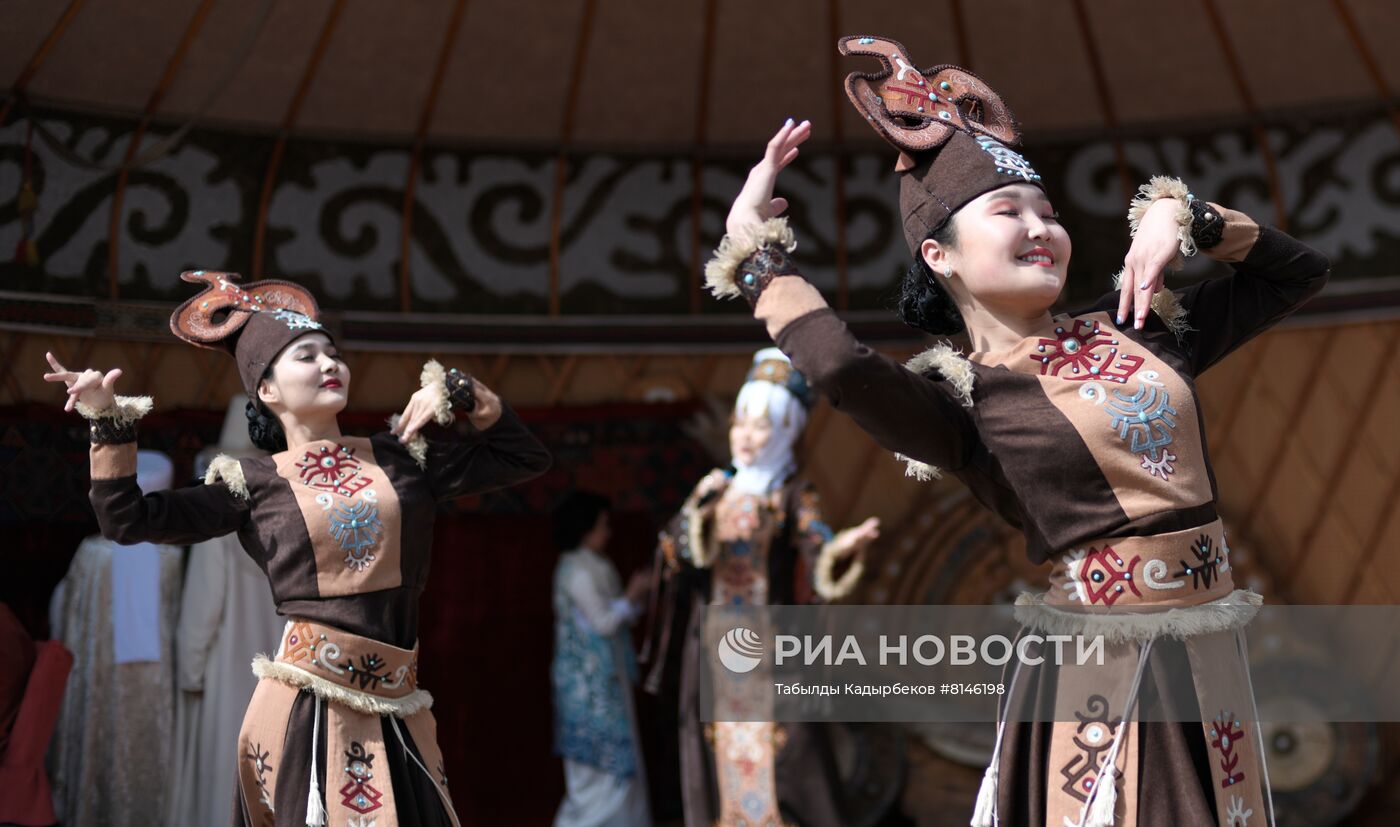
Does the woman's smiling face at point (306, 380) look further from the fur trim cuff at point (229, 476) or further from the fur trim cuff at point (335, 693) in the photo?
the fur trim cuff at point (335, 693)

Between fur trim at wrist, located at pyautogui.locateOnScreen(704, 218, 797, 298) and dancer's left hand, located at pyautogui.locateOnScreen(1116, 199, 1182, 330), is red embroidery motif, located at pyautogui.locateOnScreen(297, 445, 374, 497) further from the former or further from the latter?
dancer's left hand, located at pyautogui.locateOnScreen(1116, 199, 1182, 330)

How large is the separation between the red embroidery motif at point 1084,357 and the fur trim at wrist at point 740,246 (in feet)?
1.01

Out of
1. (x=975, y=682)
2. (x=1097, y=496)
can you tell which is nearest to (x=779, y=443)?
(x=975, y=682)

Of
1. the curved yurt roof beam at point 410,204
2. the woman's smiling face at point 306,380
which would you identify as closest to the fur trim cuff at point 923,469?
the woman's smiling face at point 306,380

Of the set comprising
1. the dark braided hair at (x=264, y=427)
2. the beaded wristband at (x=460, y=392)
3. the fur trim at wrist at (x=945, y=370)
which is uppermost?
the beaded wristband at (x=460, y=392)

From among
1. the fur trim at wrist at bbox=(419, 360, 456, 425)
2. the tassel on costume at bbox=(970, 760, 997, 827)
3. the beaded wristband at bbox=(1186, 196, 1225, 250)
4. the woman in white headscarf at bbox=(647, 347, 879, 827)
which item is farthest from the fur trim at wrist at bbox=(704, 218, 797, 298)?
the woman in white headscarf at bbox=(647, 347, 879, 827)

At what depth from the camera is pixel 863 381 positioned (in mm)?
1452

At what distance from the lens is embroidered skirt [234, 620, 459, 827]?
216cm

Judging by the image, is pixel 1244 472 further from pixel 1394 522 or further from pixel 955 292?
pixel 955 292

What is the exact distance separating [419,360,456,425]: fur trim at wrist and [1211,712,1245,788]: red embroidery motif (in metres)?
1.29

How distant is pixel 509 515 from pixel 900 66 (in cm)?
271

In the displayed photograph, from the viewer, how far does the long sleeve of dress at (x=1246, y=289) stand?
5.40 ft

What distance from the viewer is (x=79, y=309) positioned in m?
3.85

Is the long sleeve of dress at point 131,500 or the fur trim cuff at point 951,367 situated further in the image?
the long sleeve of dress at point 131,500
